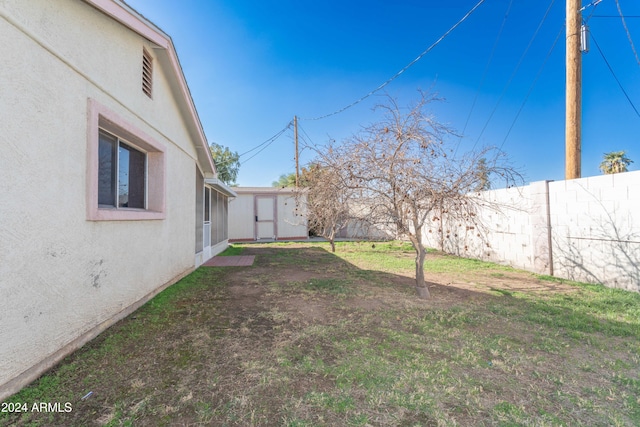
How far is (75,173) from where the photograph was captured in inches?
110

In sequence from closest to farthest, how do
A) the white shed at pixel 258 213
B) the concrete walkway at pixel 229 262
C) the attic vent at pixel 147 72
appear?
the attic vent at pixel 147 72, the concrete walkway at pixel 229 262, the white shed at pixel 258 213

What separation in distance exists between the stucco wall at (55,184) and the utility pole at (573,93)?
360 inches

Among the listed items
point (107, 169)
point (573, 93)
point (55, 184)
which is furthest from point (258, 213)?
point (573, 93)

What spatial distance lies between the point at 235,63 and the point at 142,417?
11236 millimetres

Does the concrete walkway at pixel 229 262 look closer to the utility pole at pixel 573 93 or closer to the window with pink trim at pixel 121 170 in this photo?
the window with pink trim at pixel 121 170

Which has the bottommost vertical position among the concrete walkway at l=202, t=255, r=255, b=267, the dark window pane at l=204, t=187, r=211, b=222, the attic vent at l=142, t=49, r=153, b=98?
the concrete walkway at l=202, t=255, r=255, b=267

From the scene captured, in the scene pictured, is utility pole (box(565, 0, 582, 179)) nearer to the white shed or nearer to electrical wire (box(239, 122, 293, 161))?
the white shed

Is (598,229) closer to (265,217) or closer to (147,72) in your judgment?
(147,72)

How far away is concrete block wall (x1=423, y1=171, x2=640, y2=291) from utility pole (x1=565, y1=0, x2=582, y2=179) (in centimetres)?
62

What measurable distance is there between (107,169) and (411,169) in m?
4.63

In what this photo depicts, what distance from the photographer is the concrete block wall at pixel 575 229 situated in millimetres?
4961

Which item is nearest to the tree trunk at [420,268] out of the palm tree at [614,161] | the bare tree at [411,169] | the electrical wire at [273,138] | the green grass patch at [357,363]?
the bare tree at [411,169]

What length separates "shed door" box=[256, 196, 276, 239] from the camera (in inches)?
611

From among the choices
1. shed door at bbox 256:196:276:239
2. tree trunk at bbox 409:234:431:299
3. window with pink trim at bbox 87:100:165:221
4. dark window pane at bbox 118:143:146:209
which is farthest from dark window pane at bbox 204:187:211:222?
tree trunk at bbox 409:234:431:299
